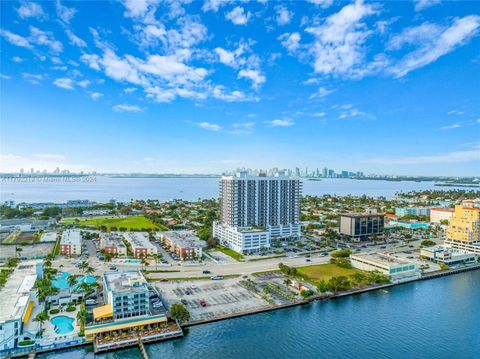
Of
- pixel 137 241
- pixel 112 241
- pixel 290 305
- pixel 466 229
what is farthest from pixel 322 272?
pixel 112 241

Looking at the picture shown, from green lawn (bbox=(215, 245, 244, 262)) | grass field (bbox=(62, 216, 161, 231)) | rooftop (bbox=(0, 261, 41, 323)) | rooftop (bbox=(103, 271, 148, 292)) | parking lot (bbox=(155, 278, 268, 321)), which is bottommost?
parking lot (bbox=(155, 278, 268, 321))

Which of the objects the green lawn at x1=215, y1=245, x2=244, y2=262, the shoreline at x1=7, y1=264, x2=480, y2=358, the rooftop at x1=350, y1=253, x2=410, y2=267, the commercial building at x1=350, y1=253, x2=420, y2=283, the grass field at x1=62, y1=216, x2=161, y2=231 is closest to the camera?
the shoreline at x1=7, y1=264, x2=480, y2=358

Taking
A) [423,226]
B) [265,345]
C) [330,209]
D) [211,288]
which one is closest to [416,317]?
[265,345]

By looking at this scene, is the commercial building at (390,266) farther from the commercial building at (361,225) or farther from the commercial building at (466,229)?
the commercial building at (466,229)

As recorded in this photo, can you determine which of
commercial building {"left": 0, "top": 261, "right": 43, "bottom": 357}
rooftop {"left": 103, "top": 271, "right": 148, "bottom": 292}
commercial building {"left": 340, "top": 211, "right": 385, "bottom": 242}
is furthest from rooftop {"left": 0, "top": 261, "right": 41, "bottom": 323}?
commercial building {"left": 340, "top": 211, "right": 385, "bottom": 242}

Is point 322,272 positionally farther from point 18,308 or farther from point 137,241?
point 18,308

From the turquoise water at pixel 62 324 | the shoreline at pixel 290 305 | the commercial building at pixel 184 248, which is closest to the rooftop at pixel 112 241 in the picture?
the commercial building at pixel 184 248

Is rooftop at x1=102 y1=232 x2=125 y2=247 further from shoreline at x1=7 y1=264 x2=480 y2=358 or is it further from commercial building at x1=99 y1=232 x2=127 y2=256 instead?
shoreline at x1=7 y1=264 x2=480 y2=358
